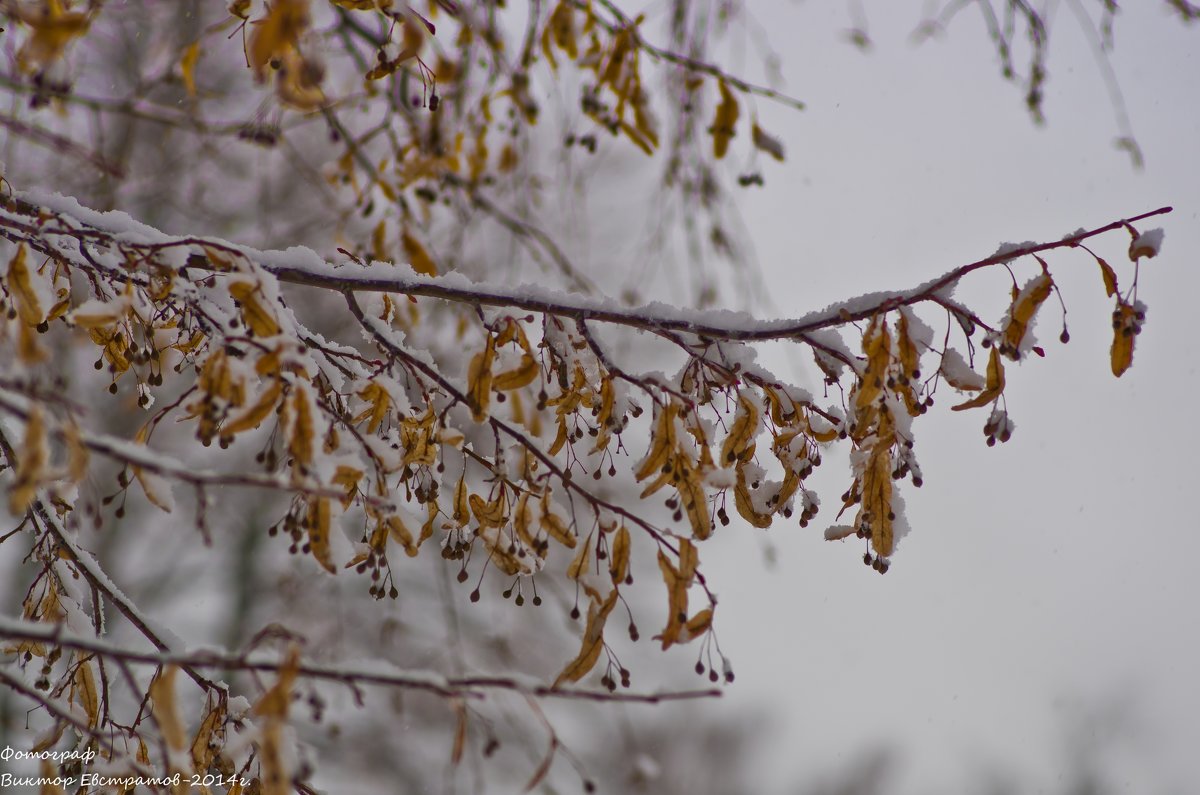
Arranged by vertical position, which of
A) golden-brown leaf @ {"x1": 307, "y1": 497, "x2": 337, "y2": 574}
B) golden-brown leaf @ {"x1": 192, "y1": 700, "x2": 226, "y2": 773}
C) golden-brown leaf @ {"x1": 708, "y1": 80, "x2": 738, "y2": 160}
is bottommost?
golden-brown leaf @ {"x1": 192, "y1": 700, "x2": 226, "y2": 773}

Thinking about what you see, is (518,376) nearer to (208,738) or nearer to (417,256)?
(208,738)

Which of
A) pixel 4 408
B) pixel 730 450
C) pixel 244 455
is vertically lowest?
pixel 4 408

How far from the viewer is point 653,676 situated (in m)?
8.30

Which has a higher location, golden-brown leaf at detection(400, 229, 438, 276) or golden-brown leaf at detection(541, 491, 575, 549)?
golden-brown leaf at detection(400, 229, 438, 276)

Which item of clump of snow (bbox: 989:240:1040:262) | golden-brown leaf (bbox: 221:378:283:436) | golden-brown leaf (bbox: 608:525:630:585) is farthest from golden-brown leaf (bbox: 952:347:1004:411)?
golden-brown leaf (bbox: 221:378:283:436)

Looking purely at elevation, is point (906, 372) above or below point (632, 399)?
below

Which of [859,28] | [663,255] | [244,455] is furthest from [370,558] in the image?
[244,455]

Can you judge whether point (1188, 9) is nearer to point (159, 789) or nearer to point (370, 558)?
point (370, 558)

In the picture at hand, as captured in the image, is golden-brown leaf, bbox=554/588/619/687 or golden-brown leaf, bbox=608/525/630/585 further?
golden-brown leaf, bbox=608/525/630/585

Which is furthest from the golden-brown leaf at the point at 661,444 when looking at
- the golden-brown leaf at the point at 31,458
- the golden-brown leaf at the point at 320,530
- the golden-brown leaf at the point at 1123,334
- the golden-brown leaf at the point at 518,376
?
the golden-brown leaf at the point at 31,458

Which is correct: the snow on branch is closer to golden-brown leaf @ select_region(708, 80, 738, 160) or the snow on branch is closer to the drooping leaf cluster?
the drooping leaf cluster

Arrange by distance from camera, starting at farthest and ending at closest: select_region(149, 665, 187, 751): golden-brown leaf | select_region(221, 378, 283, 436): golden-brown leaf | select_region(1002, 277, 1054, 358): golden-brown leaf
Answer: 1. select_region(1002, 277, 1054, 358): golden-brown leaf
2. select_region(221, 378, 283, 436): golden-brown leaf
3. select_region(149, 665, 187, 751): golden-brown leaf

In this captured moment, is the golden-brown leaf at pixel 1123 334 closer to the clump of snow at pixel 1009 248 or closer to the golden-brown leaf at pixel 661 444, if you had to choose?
the clump of snow at pixel 1009 248

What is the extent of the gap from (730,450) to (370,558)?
0.75 metres
